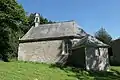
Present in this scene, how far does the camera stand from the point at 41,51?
32781 millimetres

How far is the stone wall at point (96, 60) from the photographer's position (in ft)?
89.1

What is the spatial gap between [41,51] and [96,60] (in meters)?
9.39

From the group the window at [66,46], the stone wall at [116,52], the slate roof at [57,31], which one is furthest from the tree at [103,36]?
the window at [66,46]

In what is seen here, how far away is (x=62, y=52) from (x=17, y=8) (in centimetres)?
928

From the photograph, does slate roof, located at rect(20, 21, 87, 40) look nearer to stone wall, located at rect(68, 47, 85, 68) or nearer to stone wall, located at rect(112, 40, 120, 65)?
stone wall, located at rect(68, 47, 85, 68)

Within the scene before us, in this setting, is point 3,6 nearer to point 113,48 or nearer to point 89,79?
point 89,79

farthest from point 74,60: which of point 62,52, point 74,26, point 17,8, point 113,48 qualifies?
point 113,48

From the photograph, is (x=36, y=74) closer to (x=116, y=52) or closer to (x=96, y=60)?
(x=96, y=60)

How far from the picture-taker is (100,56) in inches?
1109

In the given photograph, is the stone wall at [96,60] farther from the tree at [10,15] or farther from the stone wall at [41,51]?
the tree at [10,15]

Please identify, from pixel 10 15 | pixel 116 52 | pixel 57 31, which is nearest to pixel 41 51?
pixel 57 31

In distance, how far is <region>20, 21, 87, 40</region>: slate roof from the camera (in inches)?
1259

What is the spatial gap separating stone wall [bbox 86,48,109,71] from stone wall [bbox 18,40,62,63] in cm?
572

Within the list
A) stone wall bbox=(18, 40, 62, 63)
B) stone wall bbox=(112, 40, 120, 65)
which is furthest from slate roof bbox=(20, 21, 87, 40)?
stone wall bbox=(112, 40, 120, 65)
